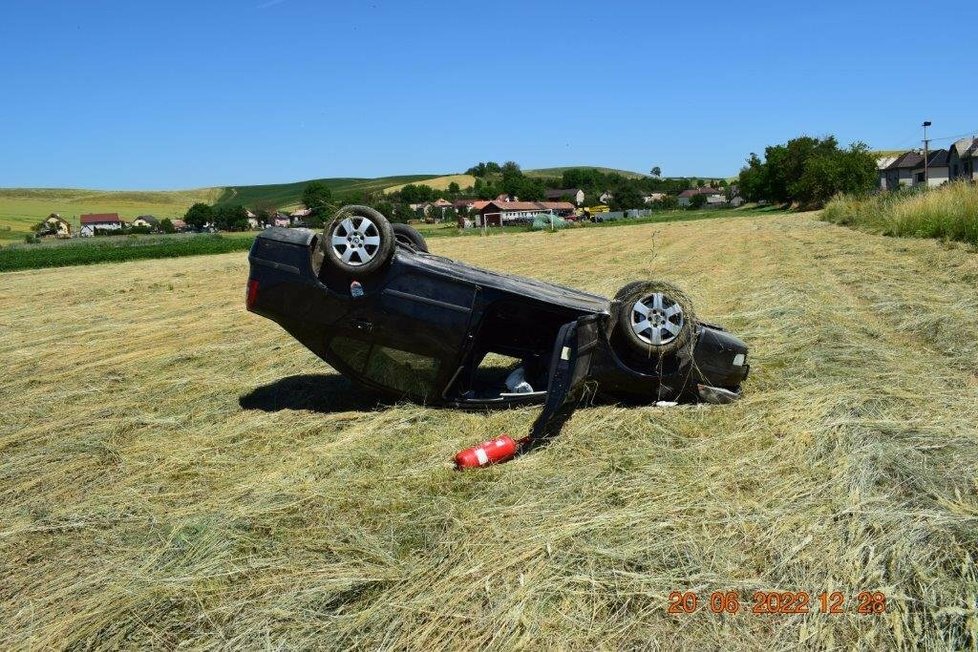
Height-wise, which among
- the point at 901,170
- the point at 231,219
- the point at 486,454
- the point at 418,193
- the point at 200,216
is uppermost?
the point at 418,193

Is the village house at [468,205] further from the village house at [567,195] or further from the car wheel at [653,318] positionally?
the car wheel at [653,318]

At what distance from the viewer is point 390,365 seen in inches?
209

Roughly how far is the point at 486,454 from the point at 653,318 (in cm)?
152

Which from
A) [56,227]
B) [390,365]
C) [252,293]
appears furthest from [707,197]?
[252,293]

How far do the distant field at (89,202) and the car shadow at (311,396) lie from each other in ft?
334

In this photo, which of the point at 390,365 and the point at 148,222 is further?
the point at 148,222

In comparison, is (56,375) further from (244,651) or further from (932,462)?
(932,462)

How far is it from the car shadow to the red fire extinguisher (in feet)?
5.46

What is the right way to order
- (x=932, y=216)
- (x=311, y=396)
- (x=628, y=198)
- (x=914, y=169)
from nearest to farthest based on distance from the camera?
1. (x=311, y=396)
2. (x=932, y=216)
3. (x=914, y=169)
4. (x=628, y=198)

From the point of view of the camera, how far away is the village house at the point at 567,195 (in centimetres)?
13388

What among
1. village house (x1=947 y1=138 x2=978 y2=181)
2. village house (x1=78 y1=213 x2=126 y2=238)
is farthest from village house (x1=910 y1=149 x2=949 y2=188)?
village house (x1=78 y1=213 x2=126 y2=238)

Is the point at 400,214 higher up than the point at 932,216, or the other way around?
the point at 400,214

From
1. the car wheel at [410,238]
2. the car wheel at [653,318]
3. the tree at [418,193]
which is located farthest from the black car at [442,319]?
the tree at [418,193]

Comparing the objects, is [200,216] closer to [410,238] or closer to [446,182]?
[446,182]
